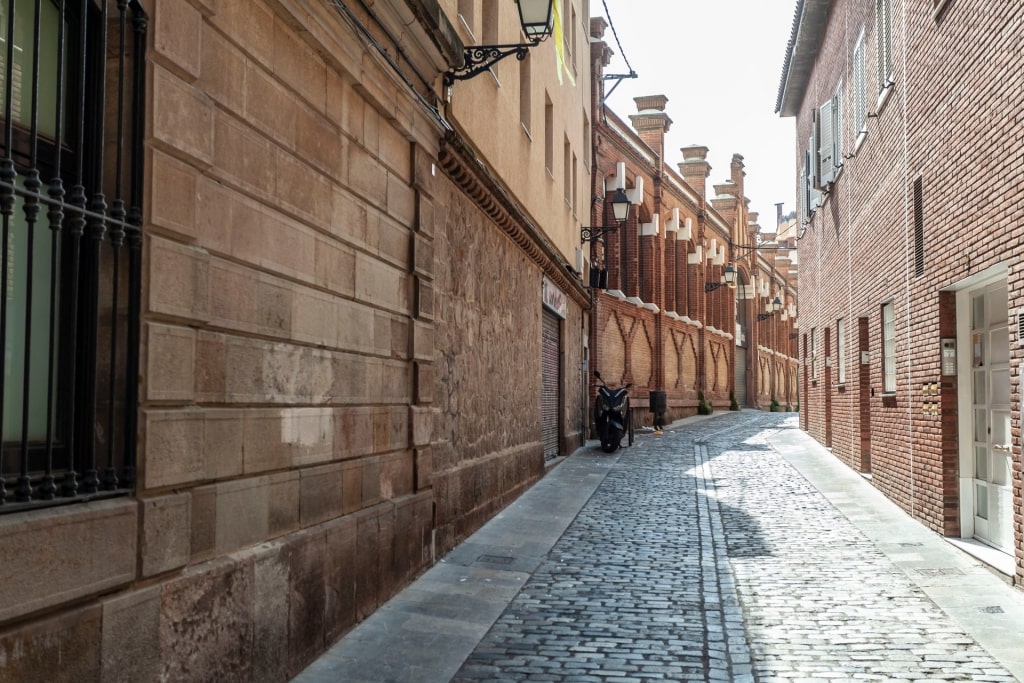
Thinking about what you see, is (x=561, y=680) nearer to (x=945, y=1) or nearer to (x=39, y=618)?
(x=39, y=618)

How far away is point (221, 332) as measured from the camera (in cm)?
468

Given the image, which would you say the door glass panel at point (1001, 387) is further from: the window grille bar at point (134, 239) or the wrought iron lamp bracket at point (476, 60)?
the window grille bar at point (134, 239)

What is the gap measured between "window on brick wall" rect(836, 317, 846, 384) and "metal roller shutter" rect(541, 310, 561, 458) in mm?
5083

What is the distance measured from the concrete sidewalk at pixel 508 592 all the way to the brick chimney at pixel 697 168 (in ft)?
84.7

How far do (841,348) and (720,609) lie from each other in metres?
11.4

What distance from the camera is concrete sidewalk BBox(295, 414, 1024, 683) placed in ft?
19.0

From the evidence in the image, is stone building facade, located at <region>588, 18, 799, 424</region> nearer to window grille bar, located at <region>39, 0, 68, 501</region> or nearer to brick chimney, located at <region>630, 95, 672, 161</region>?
brick chimney, located at <region>630, 95, 672, 161</region>

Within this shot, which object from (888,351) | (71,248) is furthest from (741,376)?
(71,248)

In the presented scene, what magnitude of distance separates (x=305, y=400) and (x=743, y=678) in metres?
3.02

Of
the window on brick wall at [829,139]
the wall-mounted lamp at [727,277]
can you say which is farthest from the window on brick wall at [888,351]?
the wall-mounted lamp at [727,277]

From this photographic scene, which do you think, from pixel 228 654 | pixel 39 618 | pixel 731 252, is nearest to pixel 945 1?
pixel 228 654

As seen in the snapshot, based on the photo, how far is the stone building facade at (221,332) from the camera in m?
3.62

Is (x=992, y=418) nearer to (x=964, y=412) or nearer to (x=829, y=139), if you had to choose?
(x=964, y=412)

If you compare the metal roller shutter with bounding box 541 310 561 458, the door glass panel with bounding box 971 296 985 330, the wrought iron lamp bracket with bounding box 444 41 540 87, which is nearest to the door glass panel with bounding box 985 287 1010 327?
the door glass panel with bounding box 971 296 985 330
